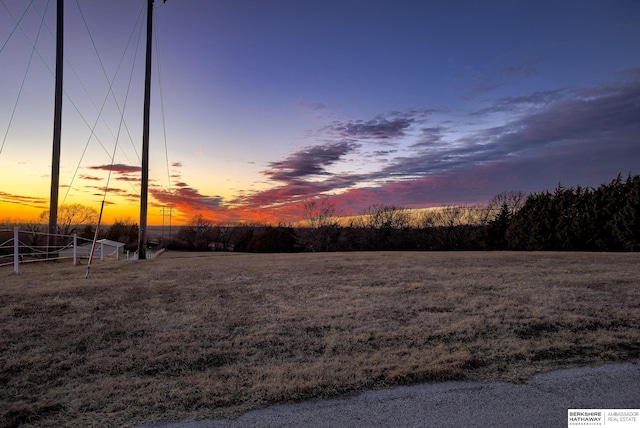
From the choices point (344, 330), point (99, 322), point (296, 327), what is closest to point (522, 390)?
point (344, 330)

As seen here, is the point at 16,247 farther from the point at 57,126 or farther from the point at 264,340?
the point at 264,340

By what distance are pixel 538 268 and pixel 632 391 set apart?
11.8 metres

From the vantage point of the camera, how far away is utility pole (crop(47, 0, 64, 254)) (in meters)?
15.2

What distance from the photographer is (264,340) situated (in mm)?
5695

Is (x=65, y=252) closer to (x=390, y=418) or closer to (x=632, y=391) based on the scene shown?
(x=390, y=418)

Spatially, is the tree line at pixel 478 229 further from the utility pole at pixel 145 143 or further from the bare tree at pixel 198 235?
the utility pole at pixel 145 143

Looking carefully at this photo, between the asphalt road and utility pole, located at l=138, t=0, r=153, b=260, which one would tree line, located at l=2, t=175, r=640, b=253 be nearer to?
utility pole, located at l=138, t=0, r=153, b=260

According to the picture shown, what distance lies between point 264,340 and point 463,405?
9.92 ft

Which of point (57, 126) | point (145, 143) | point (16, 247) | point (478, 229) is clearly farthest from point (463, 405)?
point (478, 229)

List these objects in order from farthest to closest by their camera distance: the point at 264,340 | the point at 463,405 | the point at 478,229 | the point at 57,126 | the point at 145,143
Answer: the point at 478,229 < the point at 145,143 < the point at 57,126 < the point at 264,340 < the point at 463,405

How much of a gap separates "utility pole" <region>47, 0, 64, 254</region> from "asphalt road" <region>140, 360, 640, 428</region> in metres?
15.2

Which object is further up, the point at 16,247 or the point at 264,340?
the point at 16,247

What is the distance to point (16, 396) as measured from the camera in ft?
12.4

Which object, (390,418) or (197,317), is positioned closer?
(390,418)
